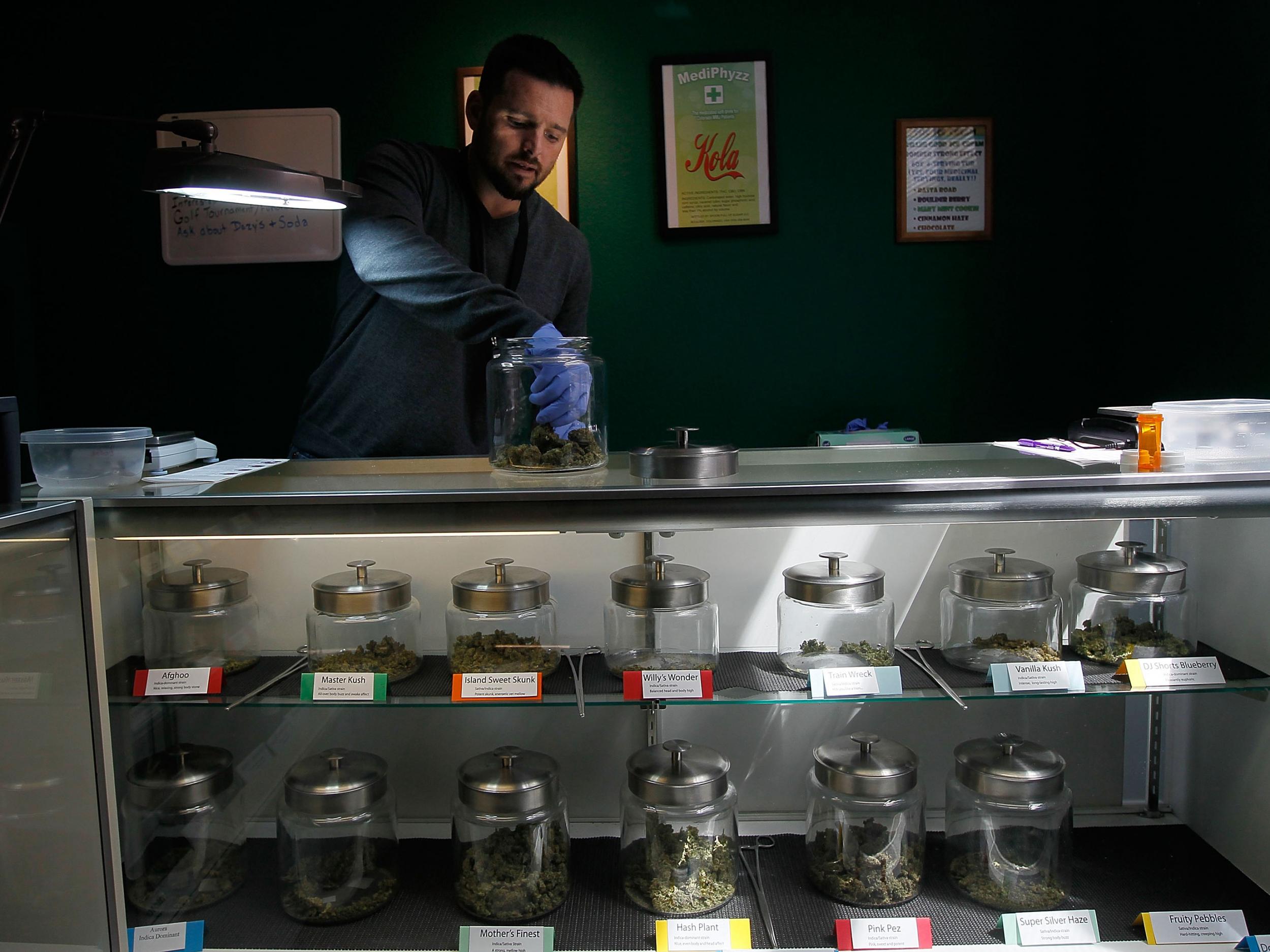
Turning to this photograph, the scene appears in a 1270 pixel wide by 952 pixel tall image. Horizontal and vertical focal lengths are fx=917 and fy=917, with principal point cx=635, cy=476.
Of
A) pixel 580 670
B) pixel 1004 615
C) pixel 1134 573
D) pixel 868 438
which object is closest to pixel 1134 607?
pixel 1134 573

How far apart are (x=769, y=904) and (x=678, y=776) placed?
10.4 inches

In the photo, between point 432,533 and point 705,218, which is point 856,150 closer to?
point 705,218

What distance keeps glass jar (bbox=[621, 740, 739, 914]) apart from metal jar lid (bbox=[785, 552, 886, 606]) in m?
0.31

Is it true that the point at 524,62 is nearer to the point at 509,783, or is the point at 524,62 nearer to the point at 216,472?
the point at 216,472

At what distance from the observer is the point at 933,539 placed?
1.70 meters

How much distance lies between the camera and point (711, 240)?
3.06 m

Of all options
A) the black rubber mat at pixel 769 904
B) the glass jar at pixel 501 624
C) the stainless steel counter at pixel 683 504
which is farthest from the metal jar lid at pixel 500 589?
the black rubber mat at pixel 769 904

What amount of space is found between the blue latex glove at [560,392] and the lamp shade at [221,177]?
44cm

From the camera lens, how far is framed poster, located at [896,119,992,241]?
3.02 metres

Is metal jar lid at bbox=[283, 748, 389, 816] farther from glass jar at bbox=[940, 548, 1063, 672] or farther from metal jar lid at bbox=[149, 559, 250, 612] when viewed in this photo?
glass jar at bbox=[940, 548, 1063, 672]

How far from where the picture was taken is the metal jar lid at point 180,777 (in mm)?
1440

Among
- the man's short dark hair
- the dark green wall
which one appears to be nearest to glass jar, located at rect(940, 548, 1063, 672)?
the dark green wall

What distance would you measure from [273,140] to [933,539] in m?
2.47

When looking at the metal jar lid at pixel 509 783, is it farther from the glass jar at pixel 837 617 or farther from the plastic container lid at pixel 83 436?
the plastic container lid at pixel 83 436
